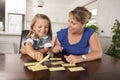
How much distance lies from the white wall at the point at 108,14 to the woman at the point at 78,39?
8.24 feet

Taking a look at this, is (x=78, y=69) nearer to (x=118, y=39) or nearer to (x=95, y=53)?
(x=95, y=53)

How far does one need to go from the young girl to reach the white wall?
8.79 ft

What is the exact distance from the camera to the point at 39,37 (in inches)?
60.0

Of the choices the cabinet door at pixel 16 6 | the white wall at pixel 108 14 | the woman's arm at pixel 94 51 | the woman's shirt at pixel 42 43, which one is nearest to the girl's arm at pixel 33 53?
the woman's shirt at pixel 42 43

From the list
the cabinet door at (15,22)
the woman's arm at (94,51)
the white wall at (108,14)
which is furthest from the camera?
the cabinet door at (15,22)

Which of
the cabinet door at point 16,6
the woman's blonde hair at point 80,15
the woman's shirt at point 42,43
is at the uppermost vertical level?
the cabinet door at point 16,6

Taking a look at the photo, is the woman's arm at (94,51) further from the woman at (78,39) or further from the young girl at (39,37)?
the young girl at (39,37)

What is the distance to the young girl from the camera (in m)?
1.43

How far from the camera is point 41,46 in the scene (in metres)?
1.56

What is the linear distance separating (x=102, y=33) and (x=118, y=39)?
2.56ft

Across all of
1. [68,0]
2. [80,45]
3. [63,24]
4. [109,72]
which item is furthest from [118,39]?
[63,24]

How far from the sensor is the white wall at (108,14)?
399 cm

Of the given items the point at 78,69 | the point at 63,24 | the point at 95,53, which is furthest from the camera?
the point at 63,24

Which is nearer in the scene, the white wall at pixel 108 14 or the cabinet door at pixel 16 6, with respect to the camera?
the white wall at pixel 108 14
